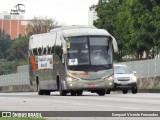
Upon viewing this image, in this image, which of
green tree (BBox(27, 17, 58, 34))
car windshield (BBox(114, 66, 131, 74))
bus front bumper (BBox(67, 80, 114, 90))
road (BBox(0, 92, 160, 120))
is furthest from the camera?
green tree (BBox(27, 17, 58, 34))

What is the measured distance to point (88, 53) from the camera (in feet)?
126

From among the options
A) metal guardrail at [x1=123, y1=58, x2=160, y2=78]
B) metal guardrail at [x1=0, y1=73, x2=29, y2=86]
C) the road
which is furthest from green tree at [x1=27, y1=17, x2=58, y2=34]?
the road

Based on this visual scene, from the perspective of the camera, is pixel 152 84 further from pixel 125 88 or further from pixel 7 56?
pixel 7 56

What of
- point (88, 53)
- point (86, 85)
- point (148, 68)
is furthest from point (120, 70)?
point (148, 68)

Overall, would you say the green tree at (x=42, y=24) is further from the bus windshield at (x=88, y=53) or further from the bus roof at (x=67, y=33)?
the bus windshield at (x=88, y=53)

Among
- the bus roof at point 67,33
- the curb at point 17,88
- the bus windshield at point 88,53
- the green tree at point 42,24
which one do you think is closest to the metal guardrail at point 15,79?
the curb at point 17,88

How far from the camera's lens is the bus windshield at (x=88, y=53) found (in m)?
38.4

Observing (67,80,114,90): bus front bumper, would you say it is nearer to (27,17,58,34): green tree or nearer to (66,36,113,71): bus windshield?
(66,36,113,71): bus windshield

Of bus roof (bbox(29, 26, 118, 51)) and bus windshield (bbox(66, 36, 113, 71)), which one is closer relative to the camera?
bus windshield (bbox(66, 36, 113, 71))

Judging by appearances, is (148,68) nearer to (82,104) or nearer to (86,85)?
(86,85)

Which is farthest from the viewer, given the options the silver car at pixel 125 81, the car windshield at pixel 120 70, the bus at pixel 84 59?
the car windshield at pixel 120 70

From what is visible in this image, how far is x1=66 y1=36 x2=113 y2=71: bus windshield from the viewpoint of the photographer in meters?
38.4

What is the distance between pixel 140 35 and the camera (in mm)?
71938

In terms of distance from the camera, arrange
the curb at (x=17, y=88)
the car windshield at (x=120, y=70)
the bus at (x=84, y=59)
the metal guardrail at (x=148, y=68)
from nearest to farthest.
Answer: the bus at (x=84, y=59), the car windshield at (x=120, y=70), the metal guardrail at (x=148, y=68), the curb at (x=17, y=88)
